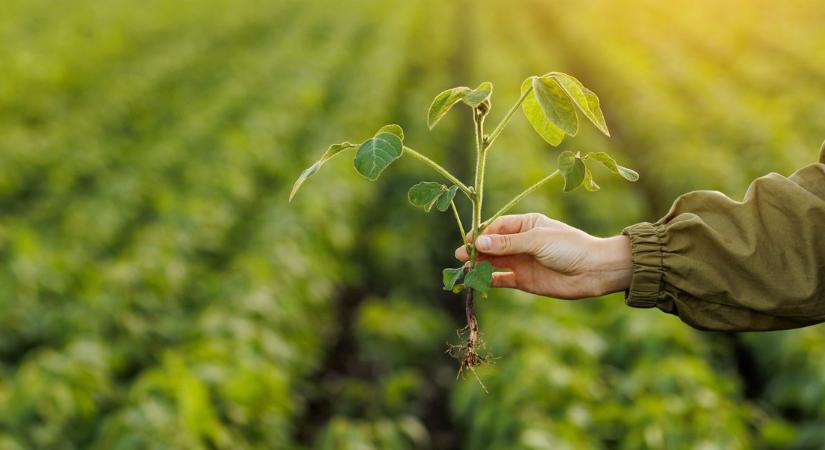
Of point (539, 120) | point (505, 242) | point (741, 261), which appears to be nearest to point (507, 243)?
point (505, 242)

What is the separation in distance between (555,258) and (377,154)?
1.41 ft

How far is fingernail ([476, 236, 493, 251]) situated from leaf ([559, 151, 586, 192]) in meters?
0.16

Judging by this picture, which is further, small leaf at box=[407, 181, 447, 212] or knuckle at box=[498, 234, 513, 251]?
knuckle at box=[498, 234, 513, 251]

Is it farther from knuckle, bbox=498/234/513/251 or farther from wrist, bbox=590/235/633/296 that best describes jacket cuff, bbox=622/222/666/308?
knuckle, bbox=498/234/513/251

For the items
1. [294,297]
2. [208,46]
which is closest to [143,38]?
[208,46]

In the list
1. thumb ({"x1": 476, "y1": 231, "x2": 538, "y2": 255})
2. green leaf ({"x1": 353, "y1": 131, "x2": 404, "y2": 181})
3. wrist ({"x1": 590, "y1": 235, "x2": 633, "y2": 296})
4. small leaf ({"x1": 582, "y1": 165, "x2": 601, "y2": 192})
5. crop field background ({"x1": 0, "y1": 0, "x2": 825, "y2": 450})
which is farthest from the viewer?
crop field background ({"x1": 0, "y1": 0, "x2": 825, "y2": 450})

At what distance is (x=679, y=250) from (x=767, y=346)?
3.44 meters

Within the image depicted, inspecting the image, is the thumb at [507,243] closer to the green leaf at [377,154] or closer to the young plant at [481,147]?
the young plant at [481,147]

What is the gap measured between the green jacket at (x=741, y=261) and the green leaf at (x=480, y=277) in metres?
0.34

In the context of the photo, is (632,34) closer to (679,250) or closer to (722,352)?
(722,352)

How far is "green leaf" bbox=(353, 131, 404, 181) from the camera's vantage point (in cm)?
110

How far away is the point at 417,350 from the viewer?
477 cm

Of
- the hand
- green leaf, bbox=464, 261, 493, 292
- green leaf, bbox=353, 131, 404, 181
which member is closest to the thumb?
the hand

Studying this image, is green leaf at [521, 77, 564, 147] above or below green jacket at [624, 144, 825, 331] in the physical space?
above
